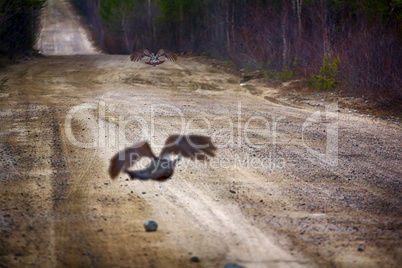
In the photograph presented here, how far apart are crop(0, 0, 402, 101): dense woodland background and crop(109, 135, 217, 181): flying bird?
8.08 metres

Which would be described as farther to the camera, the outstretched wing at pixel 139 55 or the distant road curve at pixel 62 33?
the distant road curve at pixel 62 33

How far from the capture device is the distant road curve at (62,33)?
35062 millimetres

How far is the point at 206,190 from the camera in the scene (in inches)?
223

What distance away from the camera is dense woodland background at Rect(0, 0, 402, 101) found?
12.4m

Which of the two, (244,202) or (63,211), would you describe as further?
(244,202)

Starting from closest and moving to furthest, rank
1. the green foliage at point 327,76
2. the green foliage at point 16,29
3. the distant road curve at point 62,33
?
the green foliage at point 327,76
the green foliage at point 16,29
the distant road curve at point 62,33

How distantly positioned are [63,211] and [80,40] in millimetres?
38696

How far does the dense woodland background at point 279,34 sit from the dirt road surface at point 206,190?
235 cm

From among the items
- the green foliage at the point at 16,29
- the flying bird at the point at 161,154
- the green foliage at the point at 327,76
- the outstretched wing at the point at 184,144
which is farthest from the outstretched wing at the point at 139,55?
the green foliage at the point at 16,29

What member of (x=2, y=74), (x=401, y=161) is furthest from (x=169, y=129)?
(x=2, y=74)

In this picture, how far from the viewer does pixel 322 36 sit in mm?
15820

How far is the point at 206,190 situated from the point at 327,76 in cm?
936

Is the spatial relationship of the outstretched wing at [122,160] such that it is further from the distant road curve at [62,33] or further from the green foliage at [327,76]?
the distant road curve at [62,33]

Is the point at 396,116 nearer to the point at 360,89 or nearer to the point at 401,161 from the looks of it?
the point at 360,89
